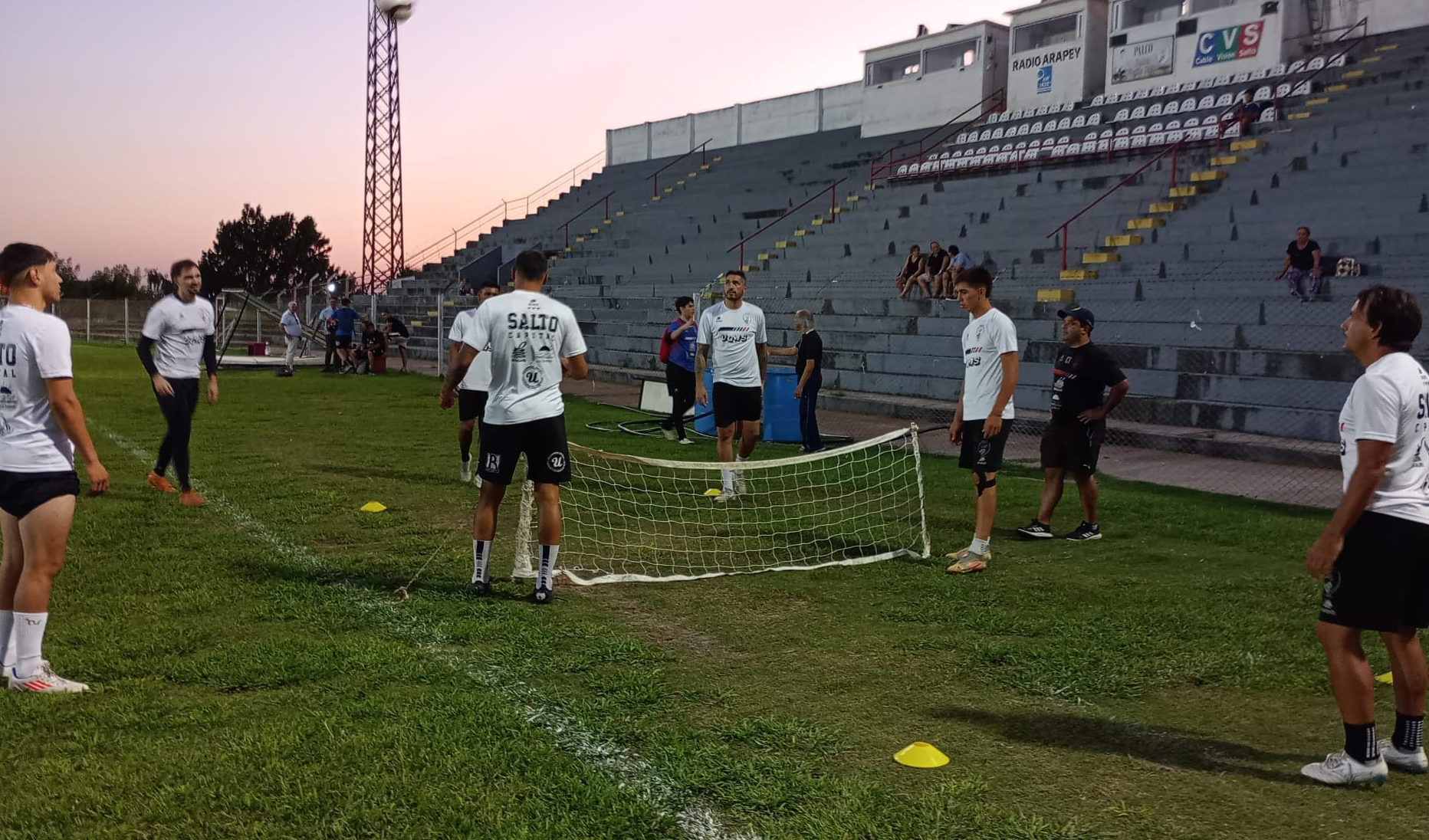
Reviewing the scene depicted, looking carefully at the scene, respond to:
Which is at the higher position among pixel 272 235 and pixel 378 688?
pixel 272 235

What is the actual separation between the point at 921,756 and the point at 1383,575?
1708 millimetres

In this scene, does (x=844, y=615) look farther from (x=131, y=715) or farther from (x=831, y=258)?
(x=831, y=258)

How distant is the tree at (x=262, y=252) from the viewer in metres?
76.5

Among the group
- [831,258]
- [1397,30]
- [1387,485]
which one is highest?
[1397,30]

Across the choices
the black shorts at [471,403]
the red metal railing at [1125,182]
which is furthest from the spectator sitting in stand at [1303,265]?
the black shorts at [471,403]

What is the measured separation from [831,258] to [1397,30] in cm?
1366

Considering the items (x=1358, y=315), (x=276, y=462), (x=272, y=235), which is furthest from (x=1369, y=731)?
(x=272, y=235)

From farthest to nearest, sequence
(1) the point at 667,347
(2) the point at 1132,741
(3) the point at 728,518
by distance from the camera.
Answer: (1) the point at 667,347 → (3) the point at 728,518 → (2) the point at 1132,741

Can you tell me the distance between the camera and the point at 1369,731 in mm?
3609

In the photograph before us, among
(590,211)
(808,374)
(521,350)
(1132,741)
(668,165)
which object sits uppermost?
(668,165)

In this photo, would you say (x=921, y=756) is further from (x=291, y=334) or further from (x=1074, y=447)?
(x=291, y=334)

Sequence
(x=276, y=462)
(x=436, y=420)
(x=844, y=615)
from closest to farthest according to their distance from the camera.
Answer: (x=844, y=615)
(x=276, y=462)
(x=436, y=420)

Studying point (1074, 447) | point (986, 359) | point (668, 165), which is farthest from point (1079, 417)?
point (668, 165)

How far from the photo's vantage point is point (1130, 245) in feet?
60.9
